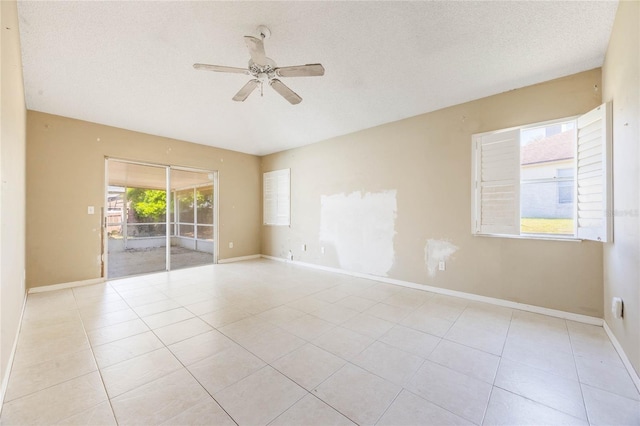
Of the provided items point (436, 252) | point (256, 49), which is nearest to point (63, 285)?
point (256, 49)

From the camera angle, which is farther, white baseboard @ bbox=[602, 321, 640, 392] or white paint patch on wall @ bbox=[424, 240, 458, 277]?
white paint patch on wall @ bbox=[424, 240, 458, 277]

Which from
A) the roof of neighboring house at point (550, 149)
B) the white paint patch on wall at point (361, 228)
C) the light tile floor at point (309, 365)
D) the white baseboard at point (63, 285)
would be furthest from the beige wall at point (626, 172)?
the white baseboard at point (63, 285)

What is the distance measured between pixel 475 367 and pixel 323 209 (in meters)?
3.71

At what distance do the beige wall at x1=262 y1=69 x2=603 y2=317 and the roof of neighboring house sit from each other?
275mm

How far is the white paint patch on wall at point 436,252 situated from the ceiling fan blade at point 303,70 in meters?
2.82

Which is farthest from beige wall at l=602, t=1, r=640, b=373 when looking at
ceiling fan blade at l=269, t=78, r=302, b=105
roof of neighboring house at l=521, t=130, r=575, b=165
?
ceiling fan blade at l=269, t=78, r=302, b=105

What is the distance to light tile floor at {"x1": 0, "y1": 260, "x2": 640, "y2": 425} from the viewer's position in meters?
1.51

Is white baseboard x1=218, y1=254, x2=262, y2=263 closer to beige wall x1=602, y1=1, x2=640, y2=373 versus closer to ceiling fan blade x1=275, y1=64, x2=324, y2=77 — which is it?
ceiling fan blade x1=275, y1=64, x2=324, y2=77

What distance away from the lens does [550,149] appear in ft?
10.0

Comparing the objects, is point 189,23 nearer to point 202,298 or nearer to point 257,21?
point 257,21

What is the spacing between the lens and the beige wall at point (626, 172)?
68.6 inches

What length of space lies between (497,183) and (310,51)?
107 inches

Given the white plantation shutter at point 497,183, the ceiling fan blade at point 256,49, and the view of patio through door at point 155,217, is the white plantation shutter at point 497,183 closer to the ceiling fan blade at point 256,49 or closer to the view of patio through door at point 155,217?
the ceiling fan blade at point 256,49

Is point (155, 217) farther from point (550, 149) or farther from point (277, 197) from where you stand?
point (550, 149)
